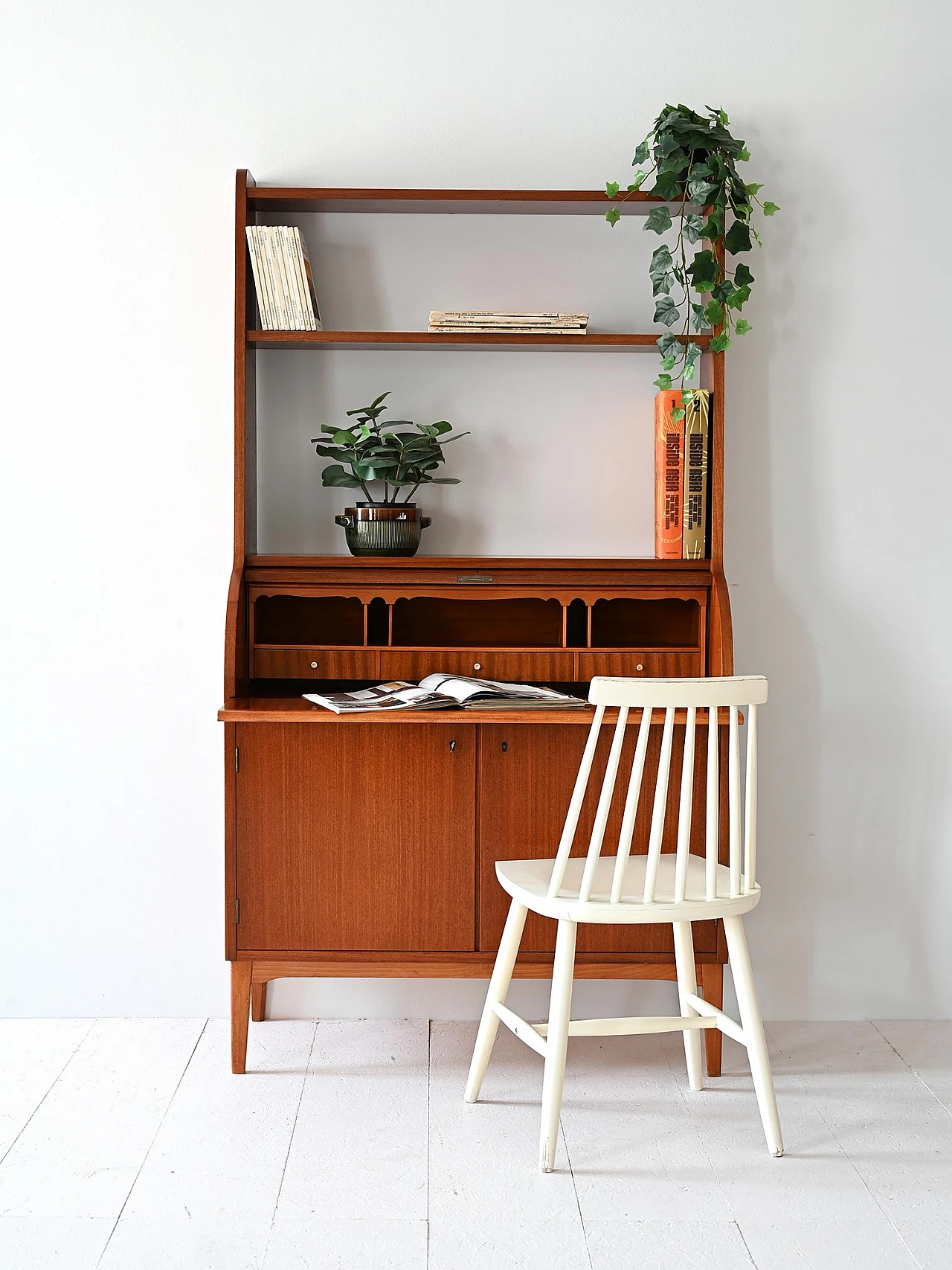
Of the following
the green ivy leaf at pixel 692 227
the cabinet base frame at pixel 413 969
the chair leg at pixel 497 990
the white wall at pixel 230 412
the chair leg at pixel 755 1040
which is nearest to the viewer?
the chair leg at pixel 755 1040

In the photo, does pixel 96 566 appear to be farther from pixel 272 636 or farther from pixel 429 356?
pixel 429 356

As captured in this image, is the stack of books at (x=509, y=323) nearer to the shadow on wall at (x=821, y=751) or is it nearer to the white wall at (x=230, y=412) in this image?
the white wall at (x=230, y=412)

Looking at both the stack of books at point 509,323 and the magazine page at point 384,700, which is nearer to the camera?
the magazine page at point 384,700

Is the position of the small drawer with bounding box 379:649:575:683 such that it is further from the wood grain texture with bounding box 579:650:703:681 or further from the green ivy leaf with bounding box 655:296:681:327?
the green ivy leaf with bounding box 655:296:681:327

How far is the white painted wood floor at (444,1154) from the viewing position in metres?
1.70

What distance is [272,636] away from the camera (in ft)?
8.30

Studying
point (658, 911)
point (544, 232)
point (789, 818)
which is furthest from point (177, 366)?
point (789, 818)

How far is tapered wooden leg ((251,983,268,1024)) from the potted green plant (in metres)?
1.02

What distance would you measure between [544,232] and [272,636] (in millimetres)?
1102

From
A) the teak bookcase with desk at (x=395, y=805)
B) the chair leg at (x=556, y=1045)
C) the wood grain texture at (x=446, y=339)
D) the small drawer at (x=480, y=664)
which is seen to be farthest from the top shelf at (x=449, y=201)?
the chair leg at (x=556, y=1045)

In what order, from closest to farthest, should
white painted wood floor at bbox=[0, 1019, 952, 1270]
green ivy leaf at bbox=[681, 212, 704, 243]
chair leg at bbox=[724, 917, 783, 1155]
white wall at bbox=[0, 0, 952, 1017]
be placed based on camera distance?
1. white painted wood floor at bbox=[0, 1019, 952, 1270]
2. chair leg at bbox=[724, 917, 783, 1155]
3. green ivy leaf at bbox=[681, 212, 704, 243]
4. white wall at bbox=[0, 0, 952, 1017]

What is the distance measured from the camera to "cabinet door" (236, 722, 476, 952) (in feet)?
7.22

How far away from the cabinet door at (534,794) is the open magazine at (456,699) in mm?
52

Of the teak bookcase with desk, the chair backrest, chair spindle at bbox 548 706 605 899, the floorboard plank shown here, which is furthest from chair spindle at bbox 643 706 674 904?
the floorboard plank
